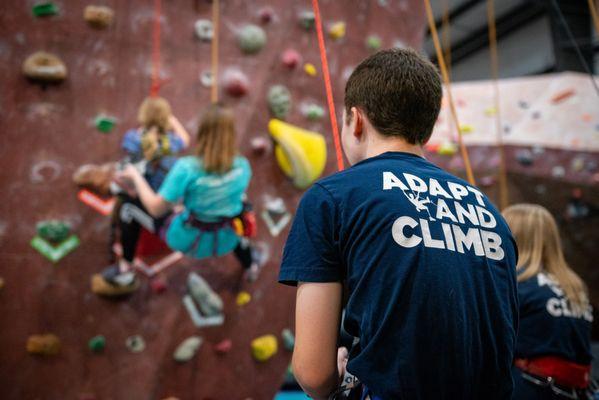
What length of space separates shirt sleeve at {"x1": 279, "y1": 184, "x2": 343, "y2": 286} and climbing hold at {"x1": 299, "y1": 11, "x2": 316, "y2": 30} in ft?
7.69

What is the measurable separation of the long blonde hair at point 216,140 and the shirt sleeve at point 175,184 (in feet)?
0.31

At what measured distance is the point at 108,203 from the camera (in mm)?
2471

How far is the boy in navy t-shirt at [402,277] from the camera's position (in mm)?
810

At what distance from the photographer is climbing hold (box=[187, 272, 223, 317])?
2.65m

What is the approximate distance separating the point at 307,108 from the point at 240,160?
85 centimetres

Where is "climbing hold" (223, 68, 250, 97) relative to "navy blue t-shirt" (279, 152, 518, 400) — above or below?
above

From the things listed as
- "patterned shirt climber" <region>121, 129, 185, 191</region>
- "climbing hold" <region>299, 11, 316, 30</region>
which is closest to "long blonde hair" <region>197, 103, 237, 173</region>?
"patterned shirt climber" <region>121, 129, 185, 191</region>

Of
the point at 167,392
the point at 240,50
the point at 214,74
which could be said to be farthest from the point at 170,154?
the point at 167,392

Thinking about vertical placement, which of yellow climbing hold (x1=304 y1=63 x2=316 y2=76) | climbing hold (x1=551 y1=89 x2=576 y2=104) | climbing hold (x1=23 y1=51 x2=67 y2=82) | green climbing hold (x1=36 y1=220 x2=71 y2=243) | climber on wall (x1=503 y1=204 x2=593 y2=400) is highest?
climbing hold (x1=551 y1=89 x2=576 y2=104)

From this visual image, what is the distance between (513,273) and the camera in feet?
3.06

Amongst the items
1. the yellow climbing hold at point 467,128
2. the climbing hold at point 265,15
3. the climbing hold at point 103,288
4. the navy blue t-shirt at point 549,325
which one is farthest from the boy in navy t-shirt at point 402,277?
the yellow climbing hold at point 467,128

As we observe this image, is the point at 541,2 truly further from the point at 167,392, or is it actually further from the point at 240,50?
the point at 167,392

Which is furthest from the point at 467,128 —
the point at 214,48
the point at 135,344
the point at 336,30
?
the point at 135,344

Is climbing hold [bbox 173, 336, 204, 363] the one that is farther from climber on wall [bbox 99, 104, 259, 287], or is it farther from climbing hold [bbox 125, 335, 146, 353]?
climber on wall [bbox 99, 104, 259, 287]
